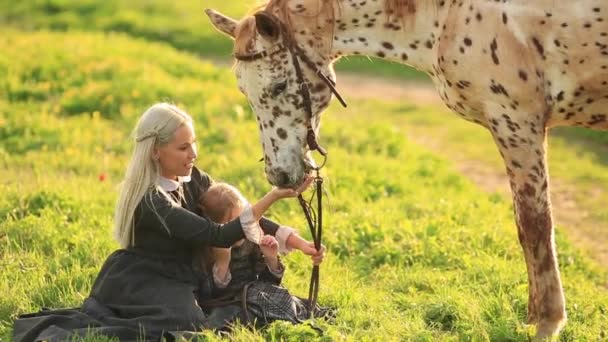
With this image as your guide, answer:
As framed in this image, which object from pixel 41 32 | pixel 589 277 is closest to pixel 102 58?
pixel 41 32

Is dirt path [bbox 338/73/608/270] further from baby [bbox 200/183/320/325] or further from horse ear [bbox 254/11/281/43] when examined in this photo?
horse ear [bbox 254/11/281/43]

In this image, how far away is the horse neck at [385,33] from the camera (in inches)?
209

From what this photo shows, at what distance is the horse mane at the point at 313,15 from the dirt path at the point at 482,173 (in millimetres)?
2964

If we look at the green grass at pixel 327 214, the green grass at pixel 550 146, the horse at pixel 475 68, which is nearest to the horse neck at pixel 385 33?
the horse at pixel 475 68

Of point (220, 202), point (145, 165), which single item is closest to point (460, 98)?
point (220, 202)

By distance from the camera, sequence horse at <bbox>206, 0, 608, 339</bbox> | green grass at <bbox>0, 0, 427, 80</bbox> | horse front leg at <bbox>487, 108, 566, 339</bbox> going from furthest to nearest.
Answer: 1. green grass at <bbox>0, 0, 427, 80</bbox>
2. horse front leg at <bbox>487, 108, 566, 339</bbox>
3. horse at <bbox>206, 0, 608, 339</bbox>

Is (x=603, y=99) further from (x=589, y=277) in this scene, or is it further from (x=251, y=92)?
(x=589, y=277)

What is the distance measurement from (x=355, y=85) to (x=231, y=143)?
579 centimetres

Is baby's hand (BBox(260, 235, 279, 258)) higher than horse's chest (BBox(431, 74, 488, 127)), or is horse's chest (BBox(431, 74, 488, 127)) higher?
horse's chest (BBox(431, 74, 488, 127))

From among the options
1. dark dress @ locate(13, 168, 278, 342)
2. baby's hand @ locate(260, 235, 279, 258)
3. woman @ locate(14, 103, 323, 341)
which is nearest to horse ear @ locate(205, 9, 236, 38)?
woman @ locate(14, 103, 323, 341)

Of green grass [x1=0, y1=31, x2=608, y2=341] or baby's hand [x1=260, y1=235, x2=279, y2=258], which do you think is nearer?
baby's hand [x1=260, y1=235, x2=279, y2=258]

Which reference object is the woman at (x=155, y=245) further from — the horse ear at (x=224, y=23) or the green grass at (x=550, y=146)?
the green grass at (x=550, y=146)

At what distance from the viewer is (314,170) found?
218 inches

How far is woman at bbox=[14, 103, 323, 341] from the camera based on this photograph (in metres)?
5.11
